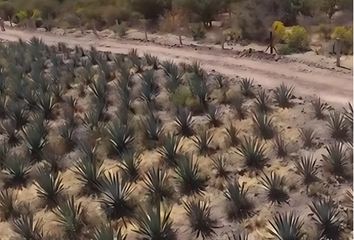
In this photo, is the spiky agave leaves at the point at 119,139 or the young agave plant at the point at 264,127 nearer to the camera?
the young agave plant at the point at 264,127

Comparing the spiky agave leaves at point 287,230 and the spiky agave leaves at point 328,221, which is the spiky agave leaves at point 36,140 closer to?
the spiky agave leaves at point 287,230

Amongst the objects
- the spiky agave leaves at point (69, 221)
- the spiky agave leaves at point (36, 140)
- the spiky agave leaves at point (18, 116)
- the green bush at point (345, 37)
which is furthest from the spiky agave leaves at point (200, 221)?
the green bush at point (345, 37)

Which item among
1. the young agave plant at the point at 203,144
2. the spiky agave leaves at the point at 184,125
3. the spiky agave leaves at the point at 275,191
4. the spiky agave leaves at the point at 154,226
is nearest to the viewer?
the spiky agave leaves at the point at 154,226

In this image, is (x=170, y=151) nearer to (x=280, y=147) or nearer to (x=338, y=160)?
(x=280, y=147)

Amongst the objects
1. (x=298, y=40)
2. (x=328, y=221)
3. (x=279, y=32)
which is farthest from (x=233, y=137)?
(x=279, y=32)

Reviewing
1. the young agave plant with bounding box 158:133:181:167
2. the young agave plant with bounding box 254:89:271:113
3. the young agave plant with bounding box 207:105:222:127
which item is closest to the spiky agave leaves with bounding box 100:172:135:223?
the young agave plant with bounding box 158:133:181:167

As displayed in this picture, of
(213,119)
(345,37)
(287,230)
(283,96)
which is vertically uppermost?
(345,37)

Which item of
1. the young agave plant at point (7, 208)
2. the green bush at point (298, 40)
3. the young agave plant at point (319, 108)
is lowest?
the young agave plant at point (7, 208)
